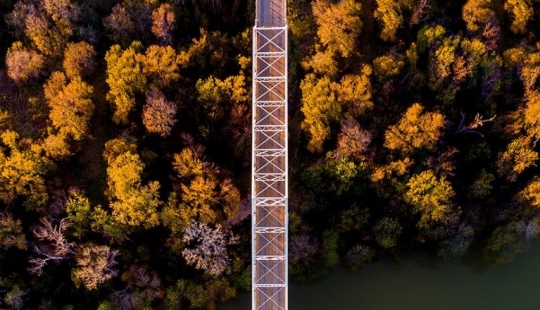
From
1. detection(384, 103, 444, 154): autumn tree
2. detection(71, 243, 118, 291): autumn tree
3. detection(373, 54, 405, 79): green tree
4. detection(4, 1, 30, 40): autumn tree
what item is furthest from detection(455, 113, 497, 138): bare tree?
detection(4, 1, 30, 40): autumn tree

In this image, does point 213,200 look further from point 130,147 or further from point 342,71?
point 342,71

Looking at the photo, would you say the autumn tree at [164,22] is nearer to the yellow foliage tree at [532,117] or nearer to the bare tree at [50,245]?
the bare tree at [50,245]

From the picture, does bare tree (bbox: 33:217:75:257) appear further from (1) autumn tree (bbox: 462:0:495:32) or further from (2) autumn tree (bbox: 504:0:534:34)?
(2) autumn tree (bbox: 504:0:534:34)

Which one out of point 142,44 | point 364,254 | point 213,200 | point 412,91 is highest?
point 142,44

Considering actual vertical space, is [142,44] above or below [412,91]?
above

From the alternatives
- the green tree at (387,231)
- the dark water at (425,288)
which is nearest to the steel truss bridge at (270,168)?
the dark water at (425,288)

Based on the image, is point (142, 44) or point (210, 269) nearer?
point (210, 269)

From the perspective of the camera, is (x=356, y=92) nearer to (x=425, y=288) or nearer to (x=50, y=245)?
(x=425, y=288)

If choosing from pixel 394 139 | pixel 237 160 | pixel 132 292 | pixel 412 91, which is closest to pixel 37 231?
pixel 132 292
